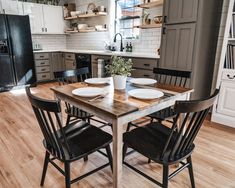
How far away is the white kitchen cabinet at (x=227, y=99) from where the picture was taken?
263cm

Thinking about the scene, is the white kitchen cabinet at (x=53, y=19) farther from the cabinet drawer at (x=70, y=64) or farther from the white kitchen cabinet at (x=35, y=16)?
the cabinet drawer at (x=70, y=64)

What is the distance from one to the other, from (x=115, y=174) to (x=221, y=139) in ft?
5.67

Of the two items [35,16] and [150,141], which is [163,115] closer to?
[150,141]

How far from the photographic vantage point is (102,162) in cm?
202

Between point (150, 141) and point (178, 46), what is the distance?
6.03 feet

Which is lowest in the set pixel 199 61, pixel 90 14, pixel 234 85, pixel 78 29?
pixel 234 85

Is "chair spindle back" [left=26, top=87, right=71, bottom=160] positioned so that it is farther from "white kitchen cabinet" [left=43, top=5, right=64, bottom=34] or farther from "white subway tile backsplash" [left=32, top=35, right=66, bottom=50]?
"white subway tile backsplash" [left=32, top=35, right=66, bottom=50]

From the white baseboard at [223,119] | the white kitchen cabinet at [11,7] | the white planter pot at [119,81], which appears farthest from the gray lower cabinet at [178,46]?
the white kitchen cabinet at [11,7]

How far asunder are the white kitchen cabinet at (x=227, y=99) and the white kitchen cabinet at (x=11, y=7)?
4.98m

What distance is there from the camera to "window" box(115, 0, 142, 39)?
4.20 metres

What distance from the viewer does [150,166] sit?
1938 millimetres

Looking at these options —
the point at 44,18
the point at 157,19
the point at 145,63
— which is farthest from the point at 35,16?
the point at 145,63

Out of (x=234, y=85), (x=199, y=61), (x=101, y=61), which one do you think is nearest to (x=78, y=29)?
(x=101, y=61)

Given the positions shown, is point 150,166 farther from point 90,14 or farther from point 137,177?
point 90,14
